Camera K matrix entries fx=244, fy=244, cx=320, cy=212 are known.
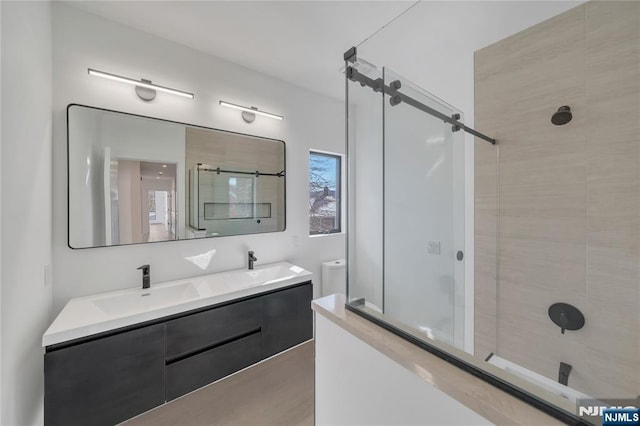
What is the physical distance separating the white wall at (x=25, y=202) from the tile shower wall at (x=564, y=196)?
2.35m

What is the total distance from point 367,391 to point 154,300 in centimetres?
163

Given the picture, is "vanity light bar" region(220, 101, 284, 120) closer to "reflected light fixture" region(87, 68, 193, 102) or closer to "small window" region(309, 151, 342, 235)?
"reflected light fixture" region(87, 68, 193, 102)

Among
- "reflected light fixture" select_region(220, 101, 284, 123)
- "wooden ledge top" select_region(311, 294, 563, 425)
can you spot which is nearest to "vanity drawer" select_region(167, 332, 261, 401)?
"wooden ledge top" select_region(311, 294, 563, 425)

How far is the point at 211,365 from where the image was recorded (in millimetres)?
1710

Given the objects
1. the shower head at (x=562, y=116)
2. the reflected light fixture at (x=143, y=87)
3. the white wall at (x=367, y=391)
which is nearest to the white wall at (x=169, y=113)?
the reflected light fixture at (x=143, y=87)

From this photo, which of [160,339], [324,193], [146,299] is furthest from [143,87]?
[324,193]

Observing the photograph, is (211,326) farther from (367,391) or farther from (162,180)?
(367,391)

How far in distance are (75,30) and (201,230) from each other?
62.7 inches

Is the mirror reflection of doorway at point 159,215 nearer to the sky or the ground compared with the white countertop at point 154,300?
nearer to the sky

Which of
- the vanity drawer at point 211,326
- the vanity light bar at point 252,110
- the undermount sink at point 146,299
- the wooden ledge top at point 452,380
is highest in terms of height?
the vanity light bar at point 252,110

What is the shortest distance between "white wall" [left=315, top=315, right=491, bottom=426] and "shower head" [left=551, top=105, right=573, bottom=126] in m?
1.62

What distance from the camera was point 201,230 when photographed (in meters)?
2.14

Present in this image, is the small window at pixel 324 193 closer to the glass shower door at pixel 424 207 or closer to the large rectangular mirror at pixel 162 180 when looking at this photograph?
the large rectangular mirror at pixel 162 180

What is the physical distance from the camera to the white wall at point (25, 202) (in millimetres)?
1062
